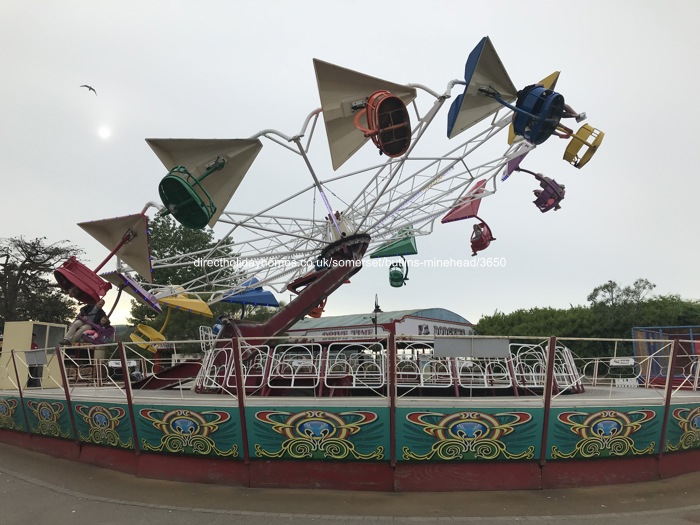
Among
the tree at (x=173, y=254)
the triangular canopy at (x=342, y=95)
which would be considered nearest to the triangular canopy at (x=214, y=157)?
the triangular canopy at (x=342, y=95)

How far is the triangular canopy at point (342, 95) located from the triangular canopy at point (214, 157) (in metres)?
1.86

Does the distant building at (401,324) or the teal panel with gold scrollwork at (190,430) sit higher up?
the teal panel with gold scrollwork at (190,430)

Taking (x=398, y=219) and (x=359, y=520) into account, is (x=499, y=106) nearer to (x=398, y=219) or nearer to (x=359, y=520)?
(x=398, y=219)

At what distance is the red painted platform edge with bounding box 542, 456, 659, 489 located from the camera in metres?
7.96

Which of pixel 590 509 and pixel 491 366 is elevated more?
pixel 491 366

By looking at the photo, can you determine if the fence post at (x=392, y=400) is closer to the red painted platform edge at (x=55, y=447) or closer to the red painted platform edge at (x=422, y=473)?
the red painted platform edge at (x=422, y=473)

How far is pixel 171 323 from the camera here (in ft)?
113

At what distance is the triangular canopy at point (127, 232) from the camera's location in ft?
43.3

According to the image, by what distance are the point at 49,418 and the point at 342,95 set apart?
10.1 metres

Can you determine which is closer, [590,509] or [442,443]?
[590,509]

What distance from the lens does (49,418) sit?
1110 centimetres

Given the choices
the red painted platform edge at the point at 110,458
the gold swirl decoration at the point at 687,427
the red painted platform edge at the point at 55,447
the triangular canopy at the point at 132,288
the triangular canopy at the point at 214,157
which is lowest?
the red painted platform edge at the point at 55,447

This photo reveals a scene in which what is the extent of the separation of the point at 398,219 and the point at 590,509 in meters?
8.45

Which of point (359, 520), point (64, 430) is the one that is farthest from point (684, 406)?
point (64, 430)
